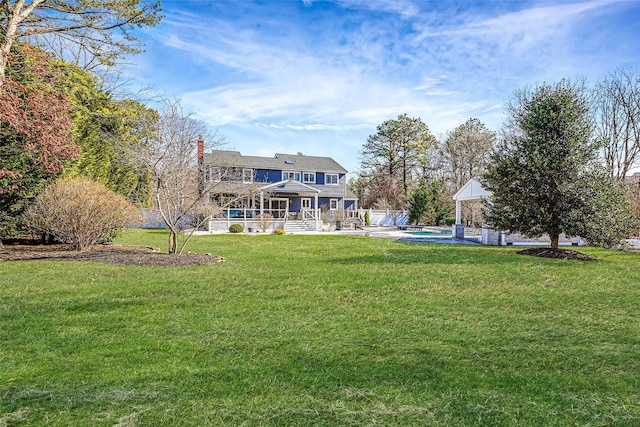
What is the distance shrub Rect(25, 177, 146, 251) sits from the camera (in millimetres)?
10367

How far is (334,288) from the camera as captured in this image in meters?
6.77

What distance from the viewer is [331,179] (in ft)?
110

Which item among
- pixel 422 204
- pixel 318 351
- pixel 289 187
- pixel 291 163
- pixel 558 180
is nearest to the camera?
pixel 318 351

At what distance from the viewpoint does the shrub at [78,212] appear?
34.0 ft

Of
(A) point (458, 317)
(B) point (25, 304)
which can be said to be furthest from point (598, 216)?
(B) point (25, 304)

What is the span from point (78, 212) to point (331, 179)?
24641 mm

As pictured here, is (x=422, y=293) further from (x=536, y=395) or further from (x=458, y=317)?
(x=536, y=395)

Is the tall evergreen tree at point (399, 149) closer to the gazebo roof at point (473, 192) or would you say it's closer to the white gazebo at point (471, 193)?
the gazebo roof at point (473, 192)

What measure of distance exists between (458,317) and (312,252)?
7616 millimetres

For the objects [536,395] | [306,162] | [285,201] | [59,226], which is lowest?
[536,395]

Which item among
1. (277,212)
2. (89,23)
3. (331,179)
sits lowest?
(277,212)

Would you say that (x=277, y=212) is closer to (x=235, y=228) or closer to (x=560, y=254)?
(x=235, y=228)

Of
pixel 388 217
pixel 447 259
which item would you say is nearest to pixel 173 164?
pixel 447 259

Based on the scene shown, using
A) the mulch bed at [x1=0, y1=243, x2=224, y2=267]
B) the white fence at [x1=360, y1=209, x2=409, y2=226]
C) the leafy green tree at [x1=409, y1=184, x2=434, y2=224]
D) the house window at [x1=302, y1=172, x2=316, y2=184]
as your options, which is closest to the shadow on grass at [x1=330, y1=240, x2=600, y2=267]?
the mulch bed at [x1=0, y1=243, x2=224, y2=267]
